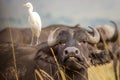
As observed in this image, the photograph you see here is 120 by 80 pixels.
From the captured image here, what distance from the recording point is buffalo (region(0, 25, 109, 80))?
2.73 metres

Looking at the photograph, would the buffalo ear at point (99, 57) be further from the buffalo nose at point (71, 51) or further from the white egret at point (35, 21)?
the white egret at point (35, 21)

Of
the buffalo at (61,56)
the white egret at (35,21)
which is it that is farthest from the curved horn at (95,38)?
the white egret at (35,21)

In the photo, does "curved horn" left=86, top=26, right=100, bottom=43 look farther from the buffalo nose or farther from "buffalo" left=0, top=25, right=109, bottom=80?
the buffalo nose

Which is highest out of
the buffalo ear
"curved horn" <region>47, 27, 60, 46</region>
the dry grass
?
"curved horn" <region>47, 27, 60, 46</region>

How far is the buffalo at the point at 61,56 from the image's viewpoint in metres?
2.73

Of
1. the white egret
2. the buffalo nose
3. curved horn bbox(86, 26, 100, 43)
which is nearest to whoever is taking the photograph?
the buffalo nose

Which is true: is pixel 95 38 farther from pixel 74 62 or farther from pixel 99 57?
pixel 74 62

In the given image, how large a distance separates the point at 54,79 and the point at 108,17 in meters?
0.43

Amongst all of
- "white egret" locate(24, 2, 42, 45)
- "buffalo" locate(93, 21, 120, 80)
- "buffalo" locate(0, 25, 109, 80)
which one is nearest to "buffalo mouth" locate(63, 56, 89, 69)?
"buffalo" locate(0, 25, 109, 80)

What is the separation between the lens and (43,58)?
288 cm

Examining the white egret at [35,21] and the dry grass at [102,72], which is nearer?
the dry grass at [102,72]

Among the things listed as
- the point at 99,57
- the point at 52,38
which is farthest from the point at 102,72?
the point at 52,38

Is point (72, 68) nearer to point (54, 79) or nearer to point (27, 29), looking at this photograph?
point (54, 79)

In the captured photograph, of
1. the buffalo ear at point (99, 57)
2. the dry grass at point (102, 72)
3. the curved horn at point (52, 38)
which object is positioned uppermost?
the curved horn at point (52, 38)
